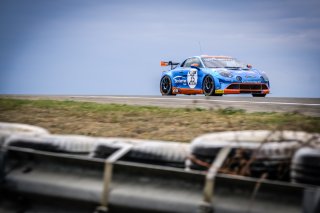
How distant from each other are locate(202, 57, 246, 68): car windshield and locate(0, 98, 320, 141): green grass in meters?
7.89

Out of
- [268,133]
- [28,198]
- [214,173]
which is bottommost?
[28,198]

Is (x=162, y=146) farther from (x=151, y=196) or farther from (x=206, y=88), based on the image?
(x=206, y=88)

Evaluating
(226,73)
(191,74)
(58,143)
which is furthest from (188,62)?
(58,143)

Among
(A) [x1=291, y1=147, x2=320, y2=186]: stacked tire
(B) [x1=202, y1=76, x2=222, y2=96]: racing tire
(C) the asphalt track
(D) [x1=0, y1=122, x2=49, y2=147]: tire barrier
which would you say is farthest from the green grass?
(B) [x1=202, y1=76, x2=222, y2=96]: racing tire

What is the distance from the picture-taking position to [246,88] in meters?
14.0

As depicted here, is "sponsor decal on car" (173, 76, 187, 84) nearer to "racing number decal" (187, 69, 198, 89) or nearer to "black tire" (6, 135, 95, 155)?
"racing number decal" (187, 69, 198, 89)

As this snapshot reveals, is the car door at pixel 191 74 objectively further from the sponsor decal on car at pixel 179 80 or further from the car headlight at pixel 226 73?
the car headlight at pixel 226 73

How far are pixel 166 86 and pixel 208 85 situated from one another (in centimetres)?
281

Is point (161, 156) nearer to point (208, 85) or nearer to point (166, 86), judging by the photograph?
point (208, 85)

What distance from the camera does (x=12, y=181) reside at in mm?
3414

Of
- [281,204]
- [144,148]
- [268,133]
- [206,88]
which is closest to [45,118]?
[144,148]

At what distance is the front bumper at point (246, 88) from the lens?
537 inches

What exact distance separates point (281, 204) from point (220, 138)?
26.6 inches

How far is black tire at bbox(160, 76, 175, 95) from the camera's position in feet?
53.4
